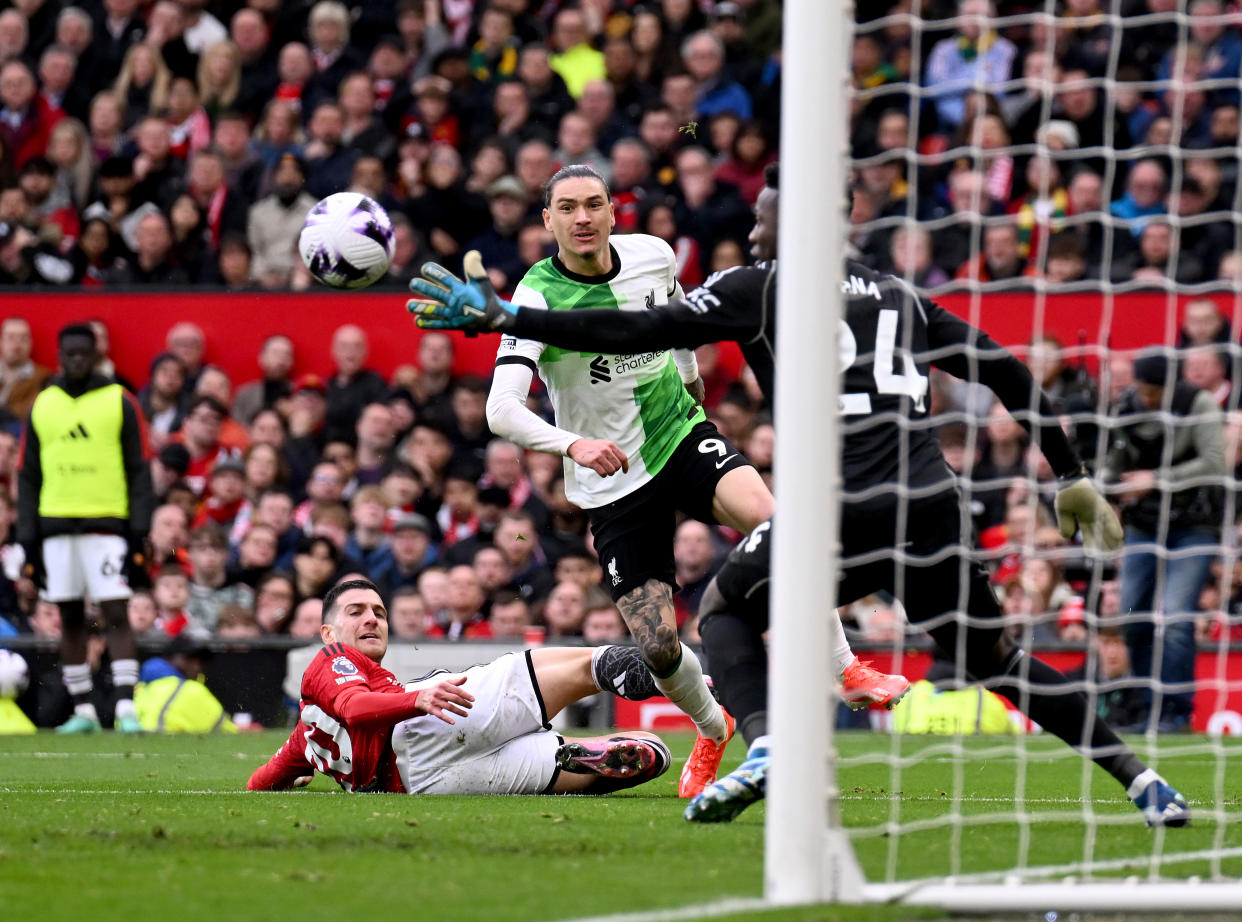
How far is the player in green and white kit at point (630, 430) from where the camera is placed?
22.0 ft

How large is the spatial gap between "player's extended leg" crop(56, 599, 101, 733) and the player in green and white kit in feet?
19.9

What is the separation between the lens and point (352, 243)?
7.25m

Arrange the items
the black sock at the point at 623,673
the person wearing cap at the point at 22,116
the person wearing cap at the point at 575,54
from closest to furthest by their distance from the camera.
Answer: the black sock at the point at 623,673
the person wearing cap at the point at 575,54
the person wearing cap at the point at 22,116

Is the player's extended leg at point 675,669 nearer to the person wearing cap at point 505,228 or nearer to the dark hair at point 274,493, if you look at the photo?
the dark hair at point 274,493

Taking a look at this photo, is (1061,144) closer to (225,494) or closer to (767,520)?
(225,494)

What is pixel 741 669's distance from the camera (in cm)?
561

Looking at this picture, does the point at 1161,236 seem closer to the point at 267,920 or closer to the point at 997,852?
the point at 997,852

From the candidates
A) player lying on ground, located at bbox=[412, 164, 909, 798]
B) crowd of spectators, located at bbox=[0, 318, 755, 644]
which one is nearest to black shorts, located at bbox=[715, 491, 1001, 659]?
player lying on ground, located at bbox=[412, 164, 909, 798]

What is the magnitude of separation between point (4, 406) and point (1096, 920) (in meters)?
11.6

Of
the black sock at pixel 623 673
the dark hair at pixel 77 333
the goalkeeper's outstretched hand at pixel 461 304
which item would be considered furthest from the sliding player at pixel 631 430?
the dark hair at pixel 77 333

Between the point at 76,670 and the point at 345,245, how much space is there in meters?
5.69

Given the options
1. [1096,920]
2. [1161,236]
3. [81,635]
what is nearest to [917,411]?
[1096,920]

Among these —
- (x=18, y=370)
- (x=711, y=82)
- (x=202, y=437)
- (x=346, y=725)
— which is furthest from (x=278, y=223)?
(x=346, y=725)

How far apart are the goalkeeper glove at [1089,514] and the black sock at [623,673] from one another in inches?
77.7
